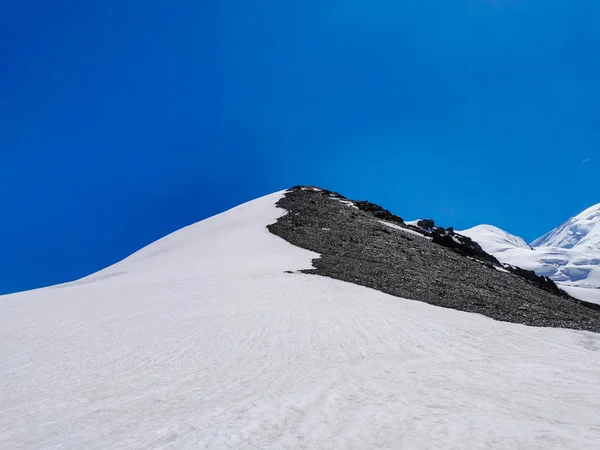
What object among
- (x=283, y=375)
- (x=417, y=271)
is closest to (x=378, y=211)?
(x=417, y=271)

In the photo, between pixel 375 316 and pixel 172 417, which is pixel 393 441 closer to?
pixel 172 417

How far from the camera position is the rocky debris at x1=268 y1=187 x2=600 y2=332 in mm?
17641

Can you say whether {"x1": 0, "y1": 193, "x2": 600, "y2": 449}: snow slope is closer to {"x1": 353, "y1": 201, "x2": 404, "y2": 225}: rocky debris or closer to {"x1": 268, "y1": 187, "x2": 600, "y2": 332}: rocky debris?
{"x1": 268, "y1": 187, "x2": 600, "y2": 332}: rocky debris

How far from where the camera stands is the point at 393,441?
446 centimetres

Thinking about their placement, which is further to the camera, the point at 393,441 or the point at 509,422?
the point at 509,422

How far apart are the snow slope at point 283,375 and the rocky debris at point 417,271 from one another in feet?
9.82

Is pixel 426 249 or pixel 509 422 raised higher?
pixel 426 249

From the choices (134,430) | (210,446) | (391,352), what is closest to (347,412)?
(210,446)

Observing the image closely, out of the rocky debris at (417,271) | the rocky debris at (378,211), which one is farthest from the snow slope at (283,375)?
the rocky debris at (378,211)

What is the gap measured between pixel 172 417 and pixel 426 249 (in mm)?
27927

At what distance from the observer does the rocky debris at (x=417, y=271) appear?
57.9ft

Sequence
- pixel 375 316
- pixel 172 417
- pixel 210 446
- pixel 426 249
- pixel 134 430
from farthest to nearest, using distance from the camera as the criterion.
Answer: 1. pixel 426 249
2. pixel 375 316
3. pixel 172 417
4. pixel 134 430
5. pixel 210 446

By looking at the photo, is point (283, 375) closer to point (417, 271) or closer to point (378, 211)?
point (417, 271)

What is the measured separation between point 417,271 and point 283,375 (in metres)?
17.5
